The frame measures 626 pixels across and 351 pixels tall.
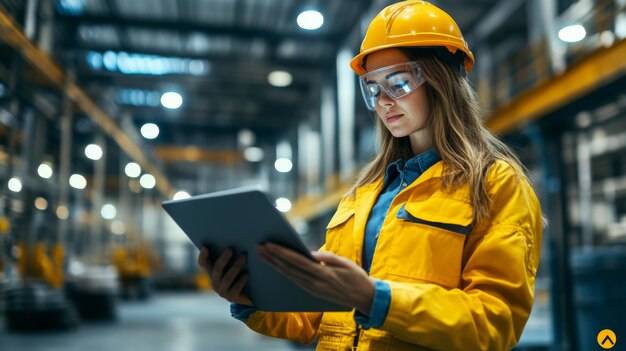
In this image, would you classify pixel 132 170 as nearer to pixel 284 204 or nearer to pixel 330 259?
pixel 284 204

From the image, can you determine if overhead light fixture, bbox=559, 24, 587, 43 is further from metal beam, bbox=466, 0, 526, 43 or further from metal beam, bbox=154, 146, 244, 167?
metal beam, bbox=154, 146, 244, 167

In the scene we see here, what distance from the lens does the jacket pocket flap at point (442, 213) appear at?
1.43 metres

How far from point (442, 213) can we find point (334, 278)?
1.21ft

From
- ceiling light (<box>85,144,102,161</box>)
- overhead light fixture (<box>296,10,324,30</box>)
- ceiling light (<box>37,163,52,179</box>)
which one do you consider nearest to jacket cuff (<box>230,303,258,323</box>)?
overhead light fixture (<box>296,10,324,30</box>)

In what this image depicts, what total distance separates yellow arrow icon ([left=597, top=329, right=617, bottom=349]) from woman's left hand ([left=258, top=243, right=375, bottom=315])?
4.60 feet

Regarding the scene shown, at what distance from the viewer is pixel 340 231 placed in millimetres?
1738

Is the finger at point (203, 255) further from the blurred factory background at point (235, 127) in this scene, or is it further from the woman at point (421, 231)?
the blurred factory background at point (235, 127)

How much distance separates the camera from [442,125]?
5.24 feet

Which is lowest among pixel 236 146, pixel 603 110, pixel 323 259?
pixel 323 259

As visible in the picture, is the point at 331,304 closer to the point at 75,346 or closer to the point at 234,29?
the point at 75,346

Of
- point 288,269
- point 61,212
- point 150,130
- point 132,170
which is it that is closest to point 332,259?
point 288,269

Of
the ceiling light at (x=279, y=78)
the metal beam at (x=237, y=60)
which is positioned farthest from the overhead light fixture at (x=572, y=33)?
the ceiling light at (x=279, y=78)

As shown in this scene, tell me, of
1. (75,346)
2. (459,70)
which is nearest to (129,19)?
(75,346)

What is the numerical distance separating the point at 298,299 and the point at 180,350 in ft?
26.2
